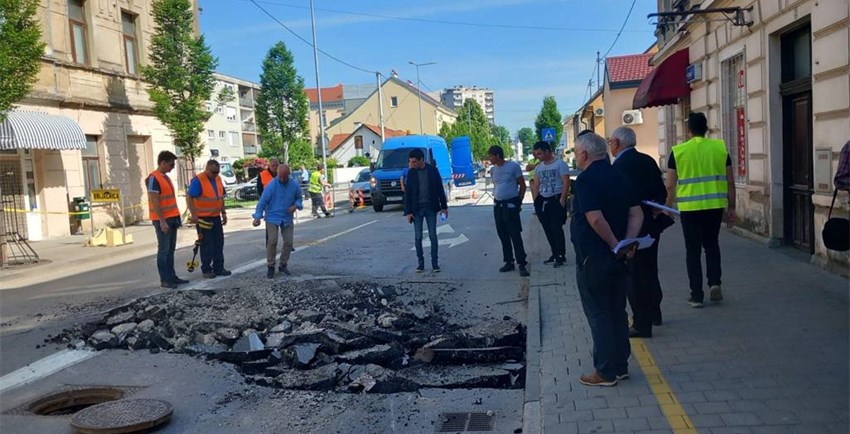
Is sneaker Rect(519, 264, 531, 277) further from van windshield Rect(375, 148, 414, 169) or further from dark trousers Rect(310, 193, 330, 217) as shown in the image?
van windshield Rect(375, 148, 414, 169)

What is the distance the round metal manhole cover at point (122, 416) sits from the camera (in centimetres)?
484

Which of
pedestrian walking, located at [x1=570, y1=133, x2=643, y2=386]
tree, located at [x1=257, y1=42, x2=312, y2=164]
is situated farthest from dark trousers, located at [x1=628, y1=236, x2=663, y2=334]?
tree, located at [x1=257, y1=42, x2=312, y2=164]

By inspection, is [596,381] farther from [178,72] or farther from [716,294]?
[178,72]

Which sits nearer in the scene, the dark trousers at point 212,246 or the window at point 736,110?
A: the dark trousers at point 212,246

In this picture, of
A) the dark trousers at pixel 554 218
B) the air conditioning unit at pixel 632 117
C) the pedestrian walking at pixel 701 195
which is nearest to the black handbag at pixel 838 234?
the pedestrian walking at pixel 701 195

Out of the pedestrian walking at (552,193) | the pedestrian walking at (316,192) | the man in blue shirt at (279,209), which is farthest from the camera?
the pedestrian walking at (316,192)

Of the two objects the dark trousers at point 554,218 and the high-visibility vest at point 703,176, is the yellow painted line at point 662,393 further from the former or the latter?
the dark trousers at point 554,218

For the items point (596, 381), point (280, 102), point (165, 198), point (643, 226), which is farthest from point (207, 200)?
point (280, 102)

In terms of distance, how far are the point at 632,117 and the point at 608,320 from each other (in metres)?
31.0

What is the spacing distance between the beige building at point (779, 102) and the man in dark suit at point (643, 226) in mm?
2955

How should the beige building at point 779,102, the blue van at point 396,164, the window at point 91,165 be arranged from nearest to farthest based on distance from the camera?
the beige building at point 779,102 → the window at point 91,165 → the blue van at point 396,164

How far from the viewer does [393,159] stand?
87.9 feet

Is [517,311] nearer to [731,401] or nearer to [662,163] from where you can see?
[731,401]

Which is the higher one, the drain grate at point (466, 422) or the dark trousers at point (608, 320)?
the dark trousers at point (608, 320)
